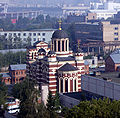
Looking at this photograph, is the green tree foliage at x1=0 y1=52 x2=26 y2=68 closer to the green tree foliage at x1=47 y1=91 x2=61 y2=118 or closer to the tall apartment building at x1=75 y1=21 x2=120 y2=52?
the tall apartment building at x1=75 y1=21 x2=120 y2=52

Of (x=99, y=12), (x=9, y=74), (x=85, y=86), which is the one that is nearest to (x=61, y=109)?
(x=85, y=86)

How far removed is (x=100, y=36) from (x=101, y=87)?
5504 centimetres

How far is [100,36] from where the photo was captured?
306ft

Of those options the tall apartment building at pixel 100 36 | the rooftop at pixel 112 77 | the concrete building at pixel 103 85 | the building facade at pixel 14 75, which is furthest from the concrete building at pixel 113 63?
the tall apartment building at pixel 100 36

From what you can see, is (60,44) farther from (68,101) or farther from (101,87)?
(101,87)

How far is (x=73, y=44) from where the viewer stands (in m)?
87.2

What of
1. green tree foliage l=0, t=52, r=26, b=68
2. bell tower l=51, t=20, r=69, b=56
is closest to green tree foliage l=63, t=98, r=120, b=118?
bell tower l=51, t=20, r=69, b=56

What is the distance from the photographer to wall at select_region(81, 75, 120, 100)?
37.0 m

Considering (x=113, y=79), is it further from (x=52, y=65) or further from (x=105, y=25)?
(x=105, y=25)

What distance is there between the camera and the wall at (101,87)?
37031 millimetres

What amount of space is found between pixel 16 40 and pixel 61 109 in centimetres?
5464

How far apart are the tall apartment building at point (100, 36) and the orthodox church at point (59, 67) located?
3780cm

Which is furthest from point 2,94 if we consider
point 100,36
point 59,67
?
point 100,36

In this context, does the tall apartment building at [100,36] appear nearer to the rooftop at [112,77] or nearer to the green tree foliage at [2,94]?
the green tree foliage at [2,94]
